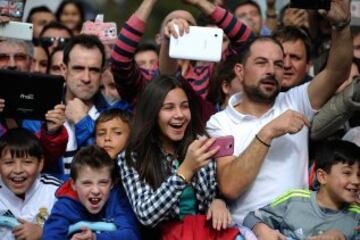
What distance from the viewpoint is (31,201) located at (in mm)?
6500

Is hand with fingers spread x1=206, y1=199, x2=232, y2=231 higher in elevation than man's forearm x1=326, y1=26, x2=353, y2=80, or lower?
lower

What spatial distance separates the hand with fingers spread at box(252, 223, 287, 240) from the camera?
5859 mm

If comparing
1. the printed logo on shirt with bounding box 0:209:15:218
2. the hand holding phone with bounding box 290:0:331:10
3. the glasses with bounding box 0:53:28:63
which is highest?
the hand holding phone with bounding box 290:0:331:10

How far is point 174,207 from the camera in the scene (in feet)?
19.5

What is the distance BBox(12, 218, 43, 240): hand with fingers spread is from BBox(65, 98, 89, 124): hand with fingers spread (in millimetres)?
1136

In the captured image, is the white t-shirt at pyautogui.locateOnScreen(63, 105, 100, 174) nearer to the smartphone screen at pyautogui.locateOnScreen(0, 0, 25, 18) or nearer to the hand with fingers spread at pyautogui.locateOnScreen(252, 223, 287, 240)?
the smartphone screen at pyautogui.locateOnScreen(0, 0, 25, 18)

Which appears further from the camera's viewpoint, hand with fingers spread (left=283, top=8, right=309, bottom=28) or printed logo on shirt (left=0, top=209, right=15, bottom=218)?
hand with fingers spread (left=283, top=8, right=309, bottom=28)

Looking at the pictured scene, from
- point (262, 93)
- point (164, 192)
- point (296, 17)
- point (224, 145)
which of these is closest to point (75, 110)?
point (262, 93)

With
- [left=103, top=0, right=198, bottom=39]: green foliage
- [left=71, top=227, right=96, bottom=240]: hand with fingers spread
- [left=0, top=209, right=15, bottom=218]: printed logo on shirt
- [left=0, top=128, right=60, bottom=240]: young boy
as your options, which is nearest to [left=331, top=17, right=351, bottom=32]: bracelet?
[left=71, top=227, right=96, bottom=240]: hand with fingers spread

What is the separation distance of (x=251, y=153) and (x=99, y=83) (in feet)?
6.33

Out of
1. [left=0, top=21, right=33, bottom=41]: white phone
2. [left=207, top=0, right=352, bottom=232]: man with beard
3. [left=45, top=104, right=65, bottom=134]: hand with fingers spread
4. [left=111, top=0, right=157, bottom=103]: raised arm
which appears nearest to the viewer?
[left=207, top=0, right=352, bottom=232]: man with beard

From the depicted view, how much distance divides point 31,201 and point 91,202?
24.6 inches

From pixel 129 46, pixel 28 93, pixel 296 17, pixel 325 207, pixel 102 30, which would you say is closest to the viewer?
pixel 325 207

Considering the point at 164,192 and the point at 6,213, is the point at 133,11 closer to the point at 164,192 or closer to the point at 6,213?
the point at 6,213
